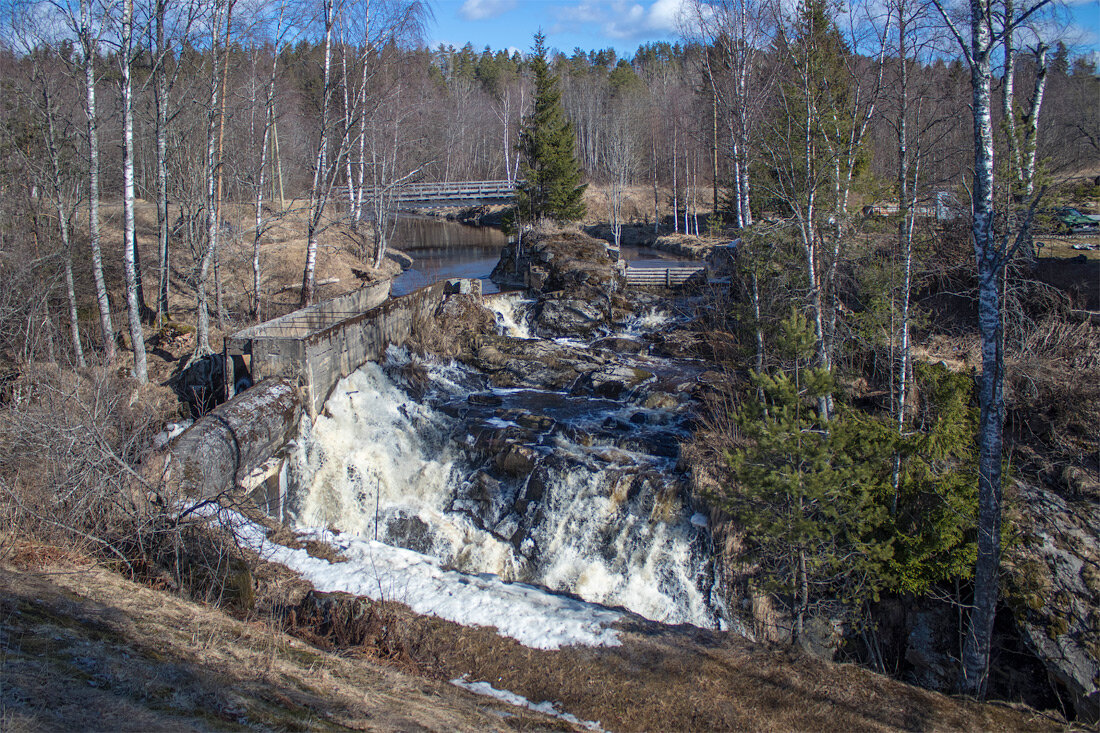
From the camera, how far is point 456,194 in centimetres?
3750

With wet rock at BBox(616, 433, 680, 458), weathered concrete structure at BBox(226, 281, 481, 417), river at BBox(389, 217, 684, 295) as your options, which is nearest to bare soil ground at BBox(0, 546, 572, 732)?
weathered concrete structure at BBox(226, 281, 481, 417)

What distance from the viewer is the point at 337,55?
2119 cm

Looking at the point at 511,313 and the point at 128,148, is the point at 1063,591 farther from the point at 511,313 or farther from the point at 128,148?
the point at 511,313

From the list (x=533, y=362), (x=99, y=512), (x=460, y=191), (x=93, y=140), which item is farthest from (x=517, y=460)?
(x=460, y=191)

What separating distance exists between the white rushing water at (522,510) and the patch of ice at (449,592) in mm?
1252

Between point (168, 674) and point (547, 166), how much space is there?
94.6 feet

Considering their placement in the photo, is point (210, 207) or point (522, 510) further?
point (210, 207)

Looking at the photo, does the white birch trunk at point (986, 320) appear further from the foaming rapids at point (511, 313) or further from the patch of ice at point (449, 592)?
the foaming rapids at point (511, 313)

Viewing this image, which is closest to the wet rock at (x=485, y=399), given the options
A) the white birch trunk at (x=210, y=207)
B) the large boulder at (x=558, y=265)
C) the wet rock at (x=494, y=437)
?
the wet rock at (x=494, y=437)

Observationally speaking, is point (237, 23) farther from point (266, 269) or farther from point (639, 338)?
point (639, 338)

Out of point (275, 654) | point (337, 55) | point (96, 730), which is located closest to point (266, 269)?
point (337, 55)

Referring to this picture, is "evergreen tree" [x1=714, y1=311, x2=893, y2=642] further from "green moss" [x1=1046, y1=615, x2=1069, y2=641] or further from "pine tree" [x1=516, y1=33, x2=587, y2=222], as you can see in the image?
"pine tree" [x1=516, y1=33, x2=587, y2=222]

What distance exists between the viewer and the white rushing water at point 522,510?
9.96 meters

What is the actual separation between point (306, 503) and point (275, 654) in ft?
20.5
